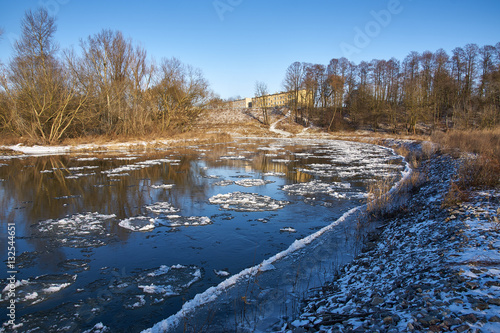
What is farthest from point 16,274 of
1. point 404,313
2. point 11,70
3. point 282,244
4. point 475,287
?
point 11,70

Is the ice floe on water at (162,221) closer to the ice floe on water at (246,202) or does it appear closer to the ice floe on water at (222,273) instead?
the ice floe on water at (246,202)

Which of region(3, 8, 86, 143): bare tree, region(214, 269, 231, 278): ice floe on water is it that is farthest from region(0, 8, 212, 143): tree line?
region(214, 269, 231, 278): ice floe on water

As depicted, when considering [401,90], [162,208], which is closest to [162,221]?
[162,208]

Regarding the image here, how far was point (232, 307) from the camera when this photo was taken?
3744 millimetres

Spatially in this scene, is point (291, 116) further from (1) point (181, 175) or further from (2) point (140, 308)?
(2) point (140, 308)

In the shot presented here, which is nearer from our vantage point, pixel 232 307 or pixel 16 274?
pixel 232 307

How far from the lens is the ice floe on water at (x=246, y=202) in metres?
8.14

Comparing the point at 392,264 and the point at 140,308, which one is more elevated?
the point at 392,264

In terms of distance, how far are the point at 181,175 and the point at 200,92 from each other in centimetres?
2293

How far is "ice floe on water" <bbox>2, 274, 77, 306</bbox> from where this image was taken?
12.7ft

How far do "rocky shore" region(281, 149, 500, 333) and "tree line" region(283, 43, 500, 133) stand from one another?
32.0 meters

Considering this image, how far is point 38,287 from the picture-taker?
4141mm

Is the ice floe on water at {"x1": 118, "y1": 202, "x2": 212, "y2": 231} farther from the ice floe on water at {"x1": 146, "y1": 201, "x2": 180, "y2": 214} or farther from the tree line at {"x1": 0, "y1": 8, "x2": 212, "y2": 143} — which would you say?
the tree line at {"x1": 0, "y1": 8, "x2": 212, "y2": 143}

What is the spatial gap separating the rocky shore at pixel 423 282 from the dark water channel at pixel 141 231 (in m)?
1.63
